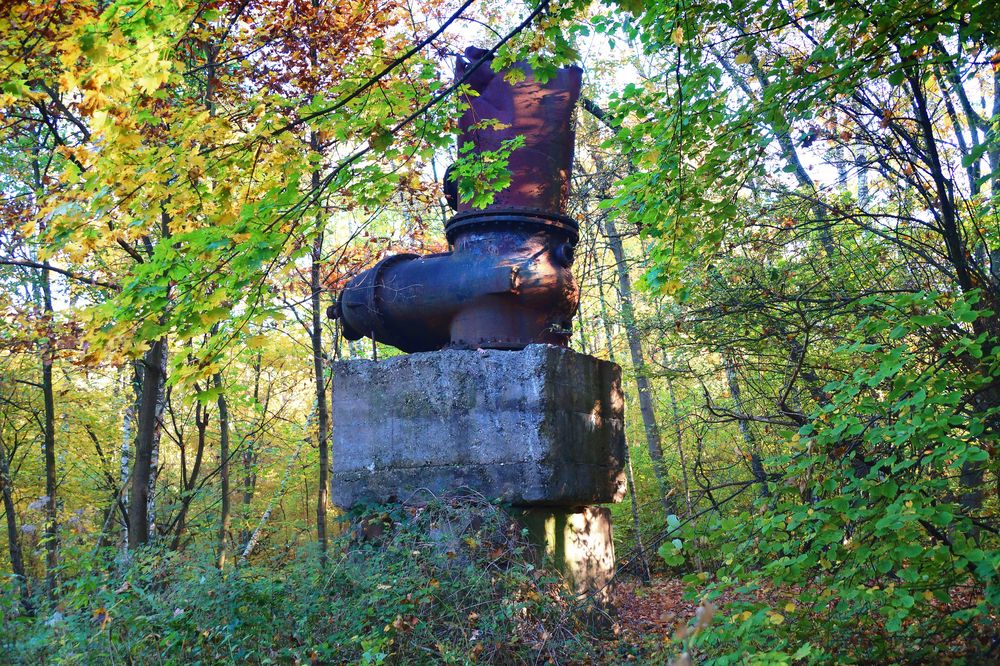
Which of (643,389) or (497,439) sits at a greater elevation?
(643,389)

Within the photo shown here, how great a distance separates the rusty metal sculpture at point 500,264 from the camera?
5.91 m

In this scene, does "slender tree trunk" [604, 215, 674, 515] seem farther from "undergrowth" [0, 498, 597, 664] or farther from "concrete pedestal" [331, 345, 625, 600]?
"undergrowth" [0, 498, 597, 664]

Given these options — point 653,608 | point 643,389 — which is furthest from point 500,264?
point 643,389

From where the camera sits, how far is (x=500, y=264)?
19.4 ft

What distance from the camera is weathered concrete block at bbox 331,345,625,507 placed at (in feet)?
17.7

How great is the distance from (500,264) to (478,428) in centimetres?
124

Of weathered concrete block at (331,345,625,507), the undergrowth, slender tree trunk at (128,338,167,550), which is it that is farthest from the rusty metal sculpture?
slender tree trunk at (128,338,167,550)

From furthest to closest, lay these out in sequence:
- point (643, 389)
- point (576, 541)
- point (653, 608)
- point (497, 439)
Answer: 1. point (643, 389)
2. point (653, 608)
3. point (576, 541)
4. point (497, 439)

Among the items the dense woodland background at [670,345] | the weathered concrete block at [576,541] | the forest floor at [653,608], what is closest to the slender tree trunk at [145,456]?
the dense woodland background at [670,345]

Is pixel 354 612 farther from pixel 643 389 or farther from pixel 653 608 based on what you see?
pixel 643 389

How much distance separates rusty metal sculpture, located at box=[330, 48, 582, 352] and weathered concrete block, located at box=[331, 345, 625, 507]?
38 cm

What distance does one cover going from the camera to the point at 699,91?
4965 millimetres

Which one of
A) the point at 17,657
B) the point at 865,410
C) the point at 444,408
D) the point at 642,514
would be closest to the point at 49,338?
the point at 17,657

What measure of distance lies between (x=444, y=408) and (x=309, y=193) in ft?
6.99
